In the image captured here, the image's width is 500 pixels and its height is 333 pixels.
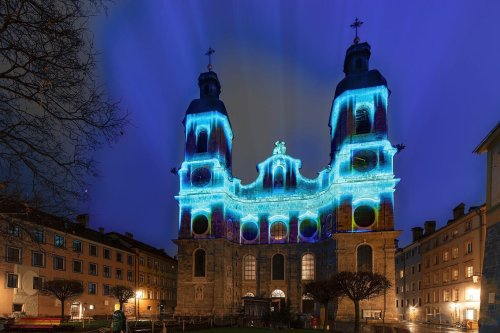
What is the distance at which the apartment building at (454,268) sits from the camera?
48156 millimetres

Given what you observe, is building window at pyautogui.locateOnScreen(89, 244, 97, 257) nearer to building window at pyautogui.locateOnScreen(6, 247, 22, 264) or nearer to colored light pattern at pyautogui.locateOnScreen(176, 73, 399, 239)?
building window at pyautogui.locateOnScreen(6, 247, 22, 264)

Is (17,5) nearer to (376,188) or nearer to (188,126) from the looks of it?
(376,188)

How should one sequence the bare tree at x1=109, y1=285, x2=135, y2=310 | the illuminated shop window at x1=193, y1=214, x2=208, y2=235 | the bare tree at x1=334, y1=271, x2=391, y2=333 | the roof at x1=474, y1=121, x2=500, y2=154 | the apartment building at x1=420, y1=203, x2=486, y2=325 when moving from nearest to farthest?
1. the roof at x1=474, y1=121, x2=500, y2=154
2. the bare tree at x1=334, y1=271, x2=391, y2=333
3. the apartment building at x1=420, y1=203, x2=486, y2=325
4. the bare tree at x1=109, y1=285, x2=135, y2=310
5. the illuminated shop window at x1=193, y1=214, x2=208, y2=235

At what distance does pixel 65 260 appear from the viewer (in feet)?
162

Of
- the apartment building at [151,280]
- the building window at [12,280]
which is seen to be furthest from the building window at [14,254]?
the apartment building at [151,280]

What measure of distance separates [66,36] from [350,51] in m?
56.9

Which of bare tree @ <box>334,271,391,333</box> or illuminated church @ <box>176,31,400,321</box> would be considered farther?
illuminated church @ <box>176,31,400,321</box>

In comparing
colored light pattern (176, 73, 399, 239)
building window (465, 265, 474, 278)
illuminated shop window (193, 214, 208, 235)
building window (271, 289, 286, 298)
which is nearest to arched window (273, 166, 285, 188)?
colored light pattern (176, 73, 399, 239)

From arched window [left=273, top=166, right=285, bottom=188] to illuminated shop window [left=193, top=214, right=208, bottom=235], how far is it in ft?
39.7

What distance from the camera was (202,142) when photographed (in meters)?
61.9

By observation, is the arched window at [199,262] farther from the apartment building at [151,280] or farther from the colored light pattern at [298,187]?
the apartment building at [151,280]

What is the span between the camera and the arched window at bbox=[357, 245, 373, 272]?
49.0 metres

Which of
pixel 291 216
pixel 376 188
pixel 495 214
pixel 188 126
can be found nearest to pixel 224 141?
pixel 188 126

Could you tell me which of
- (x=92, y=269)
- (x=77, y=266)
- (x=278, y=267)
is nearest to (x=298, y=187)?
(x=278, y=267)
